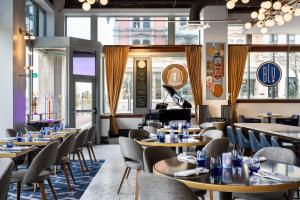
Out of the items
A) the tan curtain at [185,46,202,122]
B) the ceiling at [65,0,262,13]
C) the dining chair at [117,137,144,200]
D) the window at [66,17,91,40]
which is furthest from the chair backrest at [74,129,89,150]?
the ceiling at [65,0,262,13]

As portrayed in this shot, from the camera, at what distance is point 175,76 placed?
14.0 metres

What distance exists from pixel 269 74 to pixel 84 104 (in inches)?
247

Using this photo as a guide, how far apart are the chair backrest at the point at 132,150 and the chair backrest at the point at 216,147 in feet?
3.04

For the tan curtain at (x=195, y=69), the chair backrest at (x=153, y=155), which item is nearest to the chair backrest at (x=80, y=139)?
the chair backrest at (x=153, y=155)

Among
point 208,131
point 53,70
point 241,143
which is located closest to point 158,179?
point 208,131

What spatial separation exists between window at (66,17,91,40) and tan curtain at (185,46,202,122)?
3.72 metres

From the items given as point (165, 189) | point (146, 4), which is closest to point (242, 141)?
point (165, 189)

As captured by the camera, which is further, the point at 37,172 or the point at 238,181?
the point at 37,172

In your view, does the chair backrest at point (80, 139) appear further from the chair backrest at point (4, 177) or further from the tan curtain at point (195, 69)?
the tan curtain at point (195, 69)

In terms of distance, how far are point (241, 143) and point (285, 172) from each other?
187 inches

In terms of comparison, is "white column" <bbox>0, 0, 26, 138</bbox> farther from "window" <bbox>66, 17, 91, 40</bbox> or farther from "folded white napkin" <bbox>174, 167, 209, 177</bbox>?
"folded white napkin" <bbox>174, 167, 209, 177</bbox>

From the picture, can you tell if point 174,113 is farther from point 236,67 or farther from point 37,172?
point 37,172

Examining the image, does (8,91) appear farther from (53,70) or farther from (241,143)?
(241,143)

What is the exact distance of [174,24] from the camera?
14.1m
